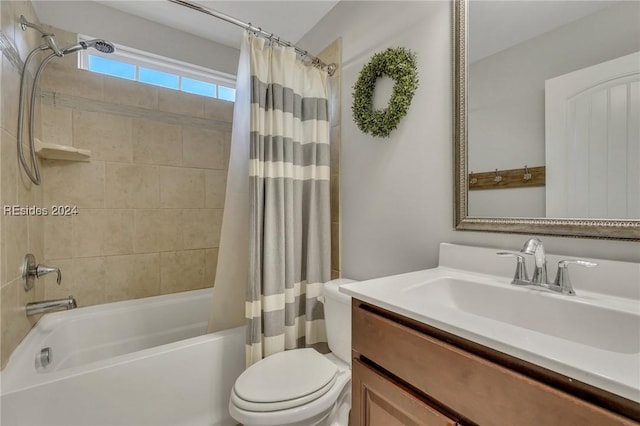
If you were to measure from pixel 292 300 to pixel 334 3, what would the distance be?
1.85 metres

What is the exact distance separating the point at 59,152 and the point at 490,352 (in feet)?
7.35

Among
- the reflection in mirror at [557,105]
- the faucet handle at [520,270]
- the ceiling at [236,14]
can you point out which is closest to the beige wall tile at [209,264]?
the ceiling at [236,14]

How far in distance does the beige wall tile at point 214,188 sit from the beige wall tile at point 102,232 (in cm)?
56

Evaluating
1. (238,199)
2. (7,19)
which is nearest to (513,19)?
(238,199)

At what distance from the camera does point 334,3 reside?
1811 mm

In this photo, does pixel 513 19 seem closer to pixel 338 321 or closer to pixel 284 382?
pixel 338 321

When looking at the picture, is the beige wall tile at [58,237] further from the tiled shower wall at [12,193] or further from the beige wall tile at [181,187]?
the beige wall tile at [181,187]

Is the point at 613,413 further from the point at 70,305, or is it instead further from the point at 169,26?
the point at 169,26

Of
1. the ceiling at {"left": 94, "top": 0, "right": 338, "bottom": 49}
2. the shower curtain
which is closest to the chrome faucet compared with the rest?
the shower curtain

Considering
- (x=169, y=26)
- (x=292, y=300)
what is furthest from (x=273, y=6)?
(x=292, y=300)

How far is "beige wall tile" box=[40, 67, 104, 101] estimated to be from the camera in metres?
1.73

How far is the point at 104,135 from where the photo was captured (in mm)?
1901

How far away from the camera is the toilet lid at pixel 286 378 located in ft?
3.57

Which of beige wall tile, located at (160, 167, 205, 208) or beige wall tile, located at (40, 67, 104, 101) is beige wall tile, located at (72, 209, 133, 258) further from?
beige wall tile, located at (40, 67, 104, 101)
